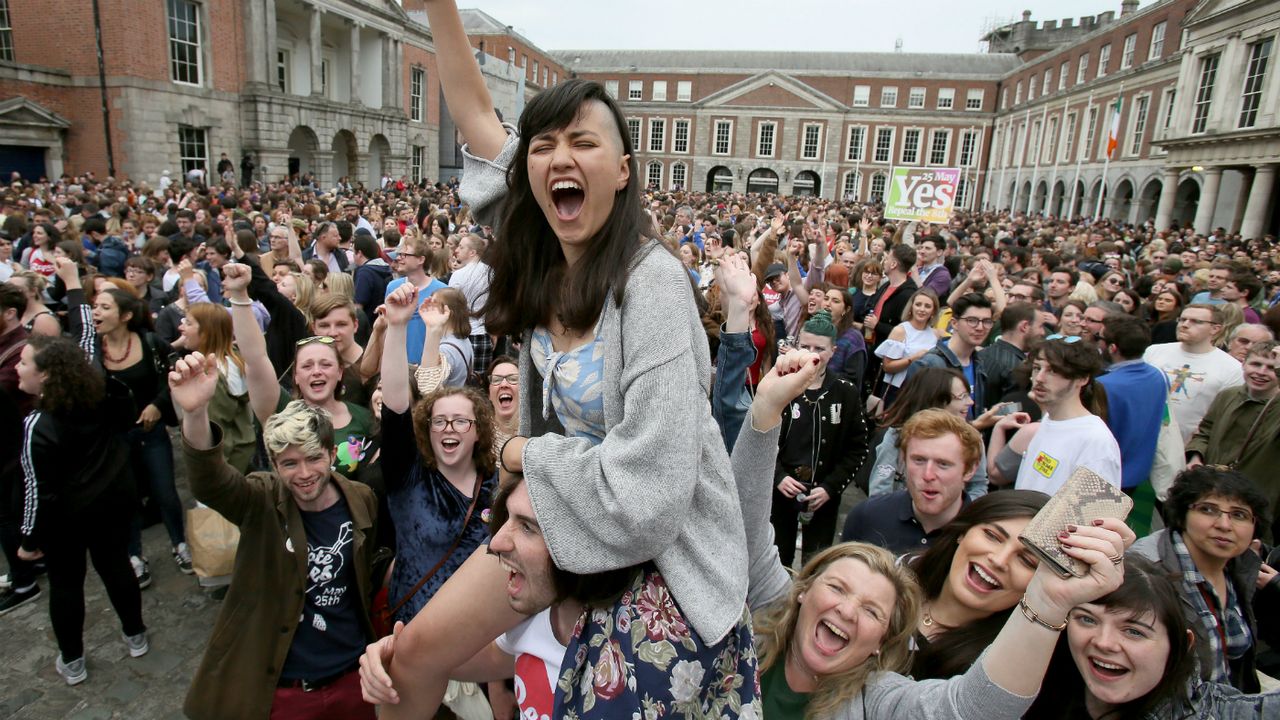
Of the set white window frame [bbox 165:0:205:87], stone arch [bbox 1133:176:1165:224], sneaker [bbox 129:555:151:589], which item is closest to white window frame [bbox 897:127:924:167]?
stone arch [bbox 1133:176:1165:224]

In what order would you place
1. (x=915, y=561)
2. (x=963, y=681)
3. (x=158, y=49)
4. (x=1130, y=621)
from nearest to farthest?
(x=963, y=681) < (x=1130, y=621) < (x=915, y=561) < (x=158, y=49)

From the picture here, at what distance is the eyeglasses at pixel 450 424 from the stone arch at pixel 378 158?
113 ft

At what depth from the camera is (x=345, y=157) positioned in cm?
3256

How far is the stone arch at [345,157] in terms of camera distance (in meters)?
31.6

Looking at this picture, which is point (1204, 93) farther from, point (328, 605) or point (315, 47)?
point (315, 47)

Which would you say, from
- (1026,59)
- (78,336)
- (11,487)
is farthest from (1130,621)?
(1026,59)

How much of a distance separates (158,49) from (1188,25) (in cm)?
3945

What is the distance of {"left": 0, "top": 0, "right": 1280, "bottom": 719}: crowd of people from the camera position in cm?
144

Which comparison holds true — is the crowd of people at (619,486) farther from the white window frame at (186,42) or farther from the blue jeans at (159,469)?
the white window frame at (186,42)

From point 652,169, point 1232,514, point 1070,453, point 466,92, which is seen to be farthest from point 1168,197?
point 652,169

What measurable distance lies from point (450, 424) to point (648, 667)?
1.79 metres

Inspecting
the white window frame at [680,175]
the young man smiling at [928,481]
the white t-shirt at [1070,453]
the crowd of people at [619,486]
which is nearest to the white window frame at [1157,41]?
the white window frame at [680,175]

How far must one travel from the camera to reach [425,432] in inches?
118

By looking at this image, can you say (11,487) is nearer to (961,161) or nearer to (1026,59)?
(961,161)
